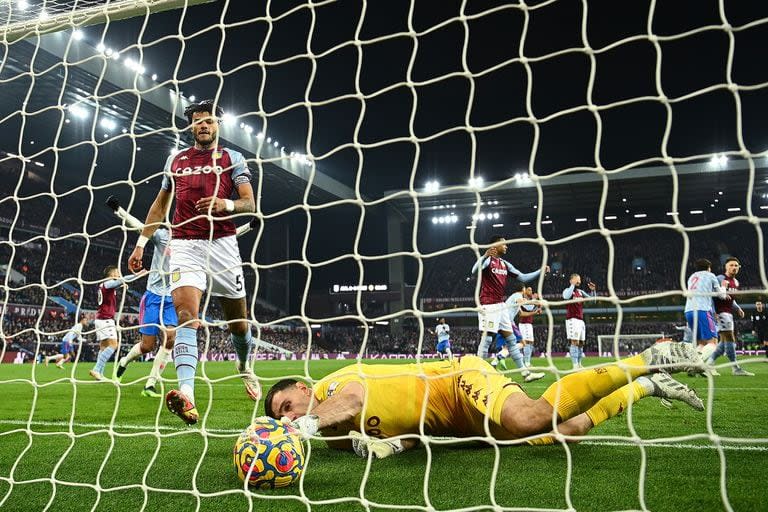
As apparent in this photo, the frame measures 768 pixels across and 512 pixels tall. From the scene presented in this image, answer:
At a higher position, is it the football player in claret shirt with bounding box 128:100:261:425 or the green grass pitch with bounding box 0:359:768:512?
the football player in claret shirt with bounding box 128:100:261:425

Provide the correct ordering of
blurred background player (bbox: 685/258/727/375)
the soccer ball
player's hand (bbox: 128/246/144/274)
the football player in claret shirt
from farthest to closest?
blurred background player (bbox: 685/258/727/375) < player's hand (bbox: 128/246/144/274) < the football player in claret shirt < the soccer ball

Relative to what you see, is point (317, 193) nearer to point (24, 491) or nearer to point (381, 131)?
point (381, 131)

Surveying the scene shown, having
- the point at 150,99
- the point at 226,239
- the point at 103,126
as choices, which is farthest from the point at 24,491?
the point at 103,126

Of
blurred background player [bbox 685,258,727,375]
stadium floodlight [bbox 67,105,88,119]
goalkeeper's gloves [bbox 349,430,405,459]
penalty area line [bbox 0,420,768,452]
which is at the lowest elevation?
penalty area line [bbox 0,420,768,452]

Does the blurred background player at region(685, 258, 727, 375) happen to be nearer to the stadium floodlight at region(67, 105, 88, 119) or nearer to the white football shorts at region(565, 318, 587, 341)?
the white football shorts at region(565, 318, 587, 341)

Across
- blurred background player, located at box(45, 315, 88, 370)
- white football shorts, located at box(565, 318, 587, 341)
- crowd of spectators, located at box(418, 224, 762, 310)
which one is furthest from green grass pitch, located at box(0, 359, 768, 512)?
crowd of spectators, located at box(418, 224, 762, 310)

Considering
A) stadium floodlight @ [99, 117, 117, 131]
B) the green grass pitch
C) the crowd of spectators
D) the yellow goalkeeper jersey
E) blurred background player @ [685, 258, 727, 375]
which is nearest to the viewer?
the green grass pitch

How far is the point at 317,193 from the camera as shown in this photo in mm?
32344

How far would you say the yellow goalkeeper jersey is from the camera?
9.13ft

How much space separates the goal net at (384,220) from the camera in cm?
243

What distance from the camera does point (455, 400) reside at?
2938mm

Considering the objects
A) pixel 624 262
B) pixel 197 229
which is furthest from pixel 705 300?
pixel 624 262

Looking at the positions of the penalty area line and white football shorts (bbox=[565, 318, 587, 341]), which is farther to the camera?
white football shorts (bbox=[565, 318, 587, 341])

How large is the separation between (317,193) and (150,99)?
1255 cm
